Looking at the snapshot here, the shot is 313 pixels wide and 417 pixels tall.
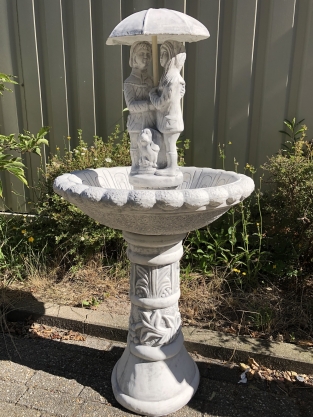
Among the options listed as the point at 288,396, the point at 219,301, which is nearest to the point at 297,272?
the point at 219,301

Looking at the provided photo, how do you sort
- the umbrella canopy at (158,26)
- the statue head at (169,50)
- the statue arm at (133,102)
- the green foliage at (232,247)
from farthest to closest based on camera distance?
the green foliage at (232,247) < the statue arm at (133,102) < the statue head at (169,50) < the umbrella canopy at (158,26)

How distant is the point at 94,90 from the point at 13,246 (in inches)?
71.6

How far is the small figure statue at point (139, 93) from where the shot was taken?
193 cm

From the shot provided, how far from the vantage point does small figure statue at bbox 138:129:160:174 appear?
195 centimetres

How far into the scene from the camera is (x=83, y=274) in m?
3.35

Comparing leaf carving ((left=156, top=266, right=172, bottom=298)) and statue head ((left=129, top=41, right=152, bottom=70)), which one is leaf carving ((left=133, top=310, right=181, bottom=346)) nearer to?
leaf carving ((left=156, top=266, right=172, bottom=298))

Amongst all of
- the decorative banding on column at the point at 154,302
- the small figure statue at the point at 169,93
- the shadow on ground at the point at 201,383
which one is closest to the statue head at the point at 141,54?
the small figure statue at the point at 169,93

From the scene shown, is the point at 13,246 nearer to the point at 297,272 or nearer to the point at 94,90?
the point at 94,90

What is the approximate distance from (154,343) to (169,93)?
1435 millimetres

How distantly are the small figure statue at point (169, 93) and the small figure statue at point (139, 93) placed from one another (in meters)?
0.06

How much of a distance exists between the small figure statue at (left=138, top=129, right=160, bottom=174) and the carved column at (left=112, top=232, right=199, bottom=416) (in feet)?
1.29

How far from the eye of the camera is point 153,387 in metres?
2.13

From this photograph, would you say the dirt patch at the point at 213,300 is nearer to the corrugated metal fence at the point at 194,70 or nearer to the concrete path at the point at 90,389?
the concrete path at the point at 90,389

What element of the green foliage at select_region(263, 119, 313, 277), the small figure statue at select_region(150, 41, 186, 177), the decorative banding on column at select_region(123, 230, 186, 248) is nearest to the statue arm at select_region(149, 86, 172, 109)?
the small figure statue at select_region(150, 41, 186, 177)
